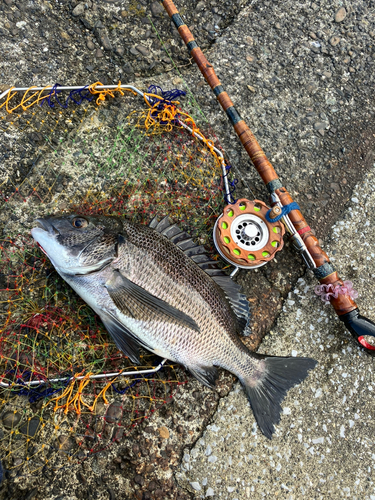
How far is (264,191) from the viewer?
3105 mm

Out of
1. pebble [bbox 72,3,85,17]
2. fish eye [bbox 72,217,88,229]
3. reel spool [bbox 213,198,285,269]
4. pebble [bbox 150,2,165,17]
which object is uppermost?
pebble [bbox 150,2,165,17]

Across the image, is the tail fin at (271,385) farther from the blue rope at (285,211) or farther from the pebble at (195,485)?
the blue rope at (285,211)

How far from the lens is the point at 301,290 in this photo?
3012 mm

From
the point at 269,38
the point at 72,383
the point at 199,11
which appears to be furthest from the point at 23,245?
the point at 269,38

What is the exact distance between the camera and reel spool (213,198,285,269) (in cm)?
263

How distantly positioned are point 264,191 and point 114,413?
2114mm

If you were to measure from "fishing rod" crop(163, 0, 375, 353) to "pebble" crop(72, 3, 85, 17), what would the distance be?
180 centimetres

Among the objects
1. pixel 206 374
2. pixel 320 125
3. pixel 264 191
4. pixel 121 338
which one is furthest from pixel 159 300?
pixel 320 125

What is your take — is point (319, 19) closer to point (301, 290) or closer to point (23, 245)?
point (301, 290)

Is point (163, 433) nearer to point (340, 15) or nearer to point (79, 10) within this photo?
point (79, 10)

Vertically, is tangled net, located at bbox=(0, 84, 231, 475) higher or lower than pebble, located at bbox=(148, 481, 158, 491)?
higher

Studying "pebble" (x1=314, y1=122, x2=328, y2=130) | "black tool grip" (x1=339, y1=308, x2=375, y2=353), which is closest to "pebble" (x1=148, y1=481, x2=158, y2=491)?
"black tool grip" (x1=339, y1=308, x2=375, y2=353)

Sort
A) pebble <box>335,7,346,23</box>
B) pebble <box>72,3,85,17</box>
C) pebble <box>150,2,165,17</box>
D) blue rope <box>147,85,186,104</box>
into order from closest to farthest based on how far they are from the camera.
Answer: blue rope <box>147,85,186,104</box> → pebble <box>72,3,85,17</box> → pebble <box>150,2,165,17</box> → pebble <box>335,7,346,23</box>

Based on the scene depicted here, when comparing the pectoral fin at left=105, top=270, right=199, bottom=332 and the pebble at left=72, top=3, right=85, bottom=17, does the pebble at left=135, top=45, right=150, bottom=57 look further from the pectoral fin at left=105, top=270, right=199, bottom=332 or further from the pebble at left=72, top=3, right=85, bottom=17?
the pectoral fin at left=105, top=270, right=199, bottom=332
